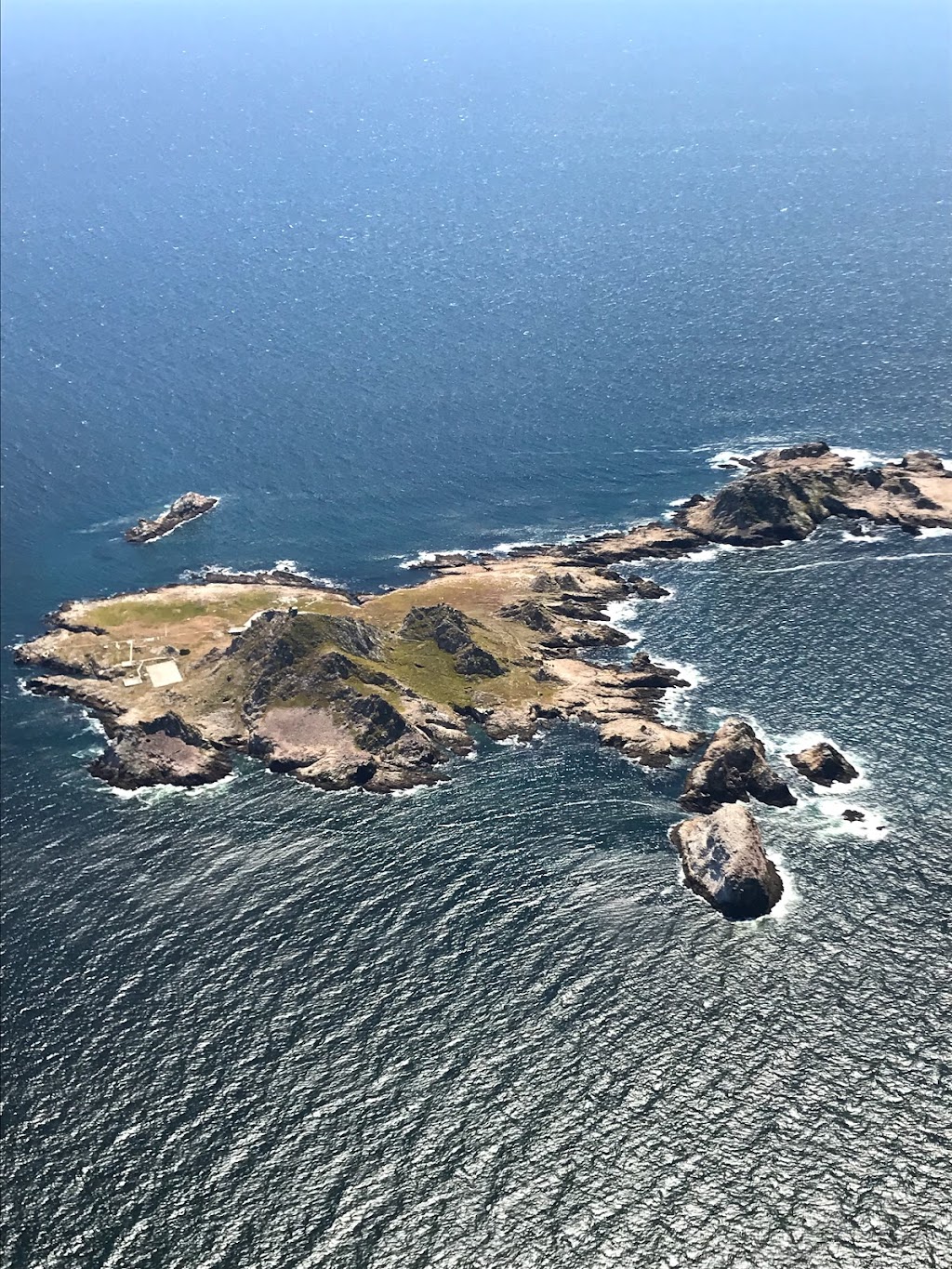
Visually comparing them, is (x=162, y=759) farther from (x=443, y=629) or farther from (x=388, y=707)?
(x=443, y=629)

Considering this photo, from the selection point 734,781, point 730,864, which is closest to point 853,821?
point 734,781

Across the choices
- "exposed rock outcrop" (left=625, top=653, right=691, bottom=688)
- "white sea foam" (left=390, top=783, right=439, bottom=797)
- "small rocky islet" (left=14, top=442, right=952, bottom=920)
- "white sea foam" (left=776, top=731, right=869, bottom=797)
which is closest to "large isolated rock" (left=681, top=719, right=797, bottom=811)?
"small rocky islet" (left=14, top=442, right=952, bottom=920)

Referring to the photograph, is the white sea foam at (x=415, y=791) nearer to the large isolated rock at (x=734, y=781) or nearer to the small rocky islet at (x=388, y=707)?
the small rocky islet at (x=388, y=707)

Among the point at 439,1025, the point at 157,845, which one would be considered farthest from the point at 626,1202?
the point at 157,845

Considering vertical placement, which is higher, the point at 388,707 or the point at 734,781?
the point at 388,707

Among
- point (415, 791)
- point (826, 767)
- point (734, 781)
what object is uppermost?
point (734, 781)

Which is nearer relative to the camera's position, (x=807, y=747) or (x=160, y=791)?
(x=807, y=747)

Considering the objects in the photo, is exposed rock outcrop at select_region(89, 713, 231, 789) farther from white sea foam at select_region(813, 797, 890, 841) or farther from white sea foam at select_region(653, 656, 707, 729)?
white sea foam at select_region(813, 797, 890, 841)
